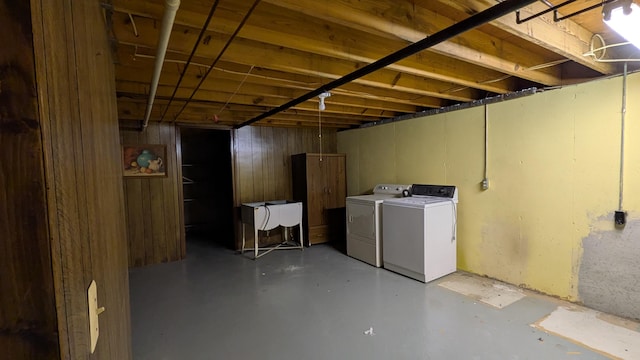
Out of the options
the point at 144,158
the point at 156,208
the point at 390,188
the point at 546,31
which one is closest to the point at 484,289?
the point at 390,188

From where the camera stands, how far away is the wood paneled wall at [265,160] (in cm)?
498

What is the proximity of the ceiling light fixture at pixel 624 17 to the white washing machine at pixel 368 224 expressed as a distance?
2735 millimetres

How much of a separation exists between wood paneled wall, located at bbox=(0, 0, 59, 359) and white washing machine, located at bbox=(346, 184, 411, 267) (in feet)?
12.4

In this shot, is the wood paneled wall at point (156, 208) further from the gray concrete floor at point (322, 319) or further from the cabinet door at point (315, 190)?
the cabinet door at point (315, 190)

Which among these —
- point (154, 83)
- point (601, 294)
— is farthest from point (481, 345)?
point (154, 83)

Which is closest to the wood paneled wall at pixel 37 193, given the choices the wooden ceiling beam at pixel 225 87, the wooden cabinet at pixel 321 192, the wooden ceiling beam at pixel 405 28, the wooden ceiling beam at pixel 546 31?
the wooden ceiling beam at pixel 405 28

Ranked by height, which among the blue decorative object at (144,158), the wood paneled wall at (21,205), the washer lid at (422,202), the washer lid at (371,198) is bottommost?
the washer lid at (371,198)

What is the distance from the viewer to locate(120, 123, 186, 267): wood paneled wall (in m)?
4.18

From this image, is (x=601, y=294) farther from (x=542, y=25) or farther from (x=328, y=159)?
(x=328, y=159)

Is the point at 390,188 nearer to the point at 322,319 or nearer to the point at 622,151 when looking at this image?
the point at 322,319

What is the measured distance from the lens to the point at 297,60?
2.25m

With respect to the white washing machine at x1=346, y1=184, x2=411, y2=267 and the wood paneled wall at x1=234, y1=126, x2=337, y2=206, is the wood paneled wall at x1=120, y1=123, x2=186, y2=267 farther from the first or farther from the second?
the white washing machine at x1=346, y1=184, x2=411, y2=267

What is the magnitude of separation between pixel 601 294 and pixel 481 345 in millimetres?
1422

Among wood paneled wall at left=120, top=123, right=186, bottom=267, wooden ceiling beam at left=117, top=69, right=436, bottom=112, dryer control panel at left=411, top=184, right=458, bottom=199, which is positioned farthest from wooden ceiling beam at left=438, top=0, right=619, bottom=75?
wood paneled wall at left=120, top=123, right=186, bottom=267
